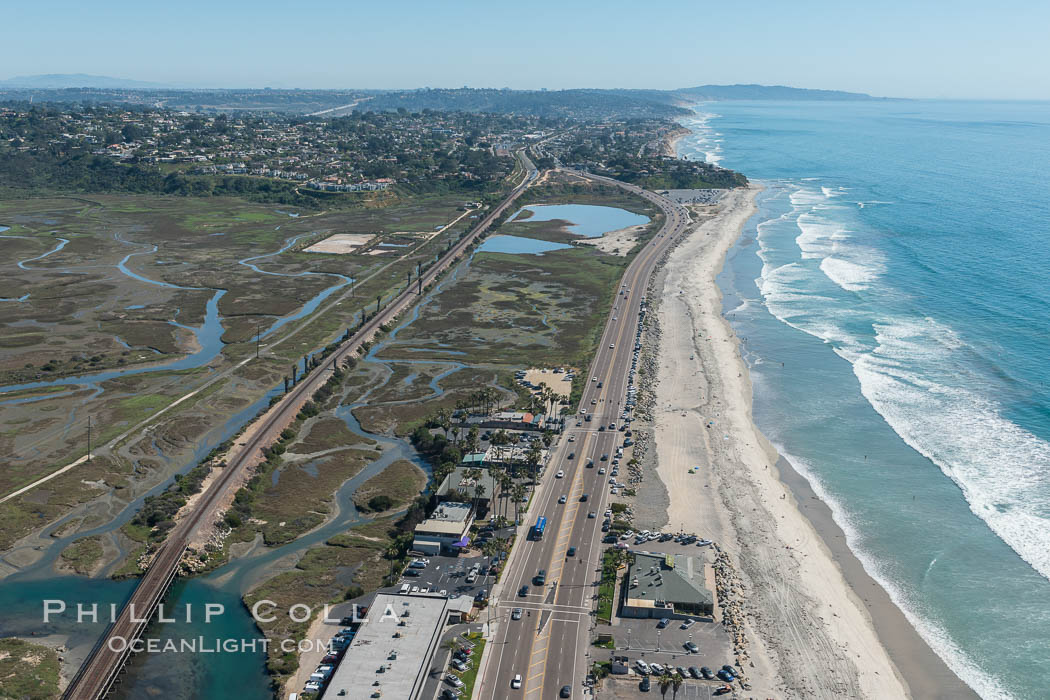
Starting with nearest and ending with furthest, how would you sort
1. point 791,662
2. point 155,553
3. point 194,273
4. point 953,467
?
point 791,662 < point 155,553 < point 953,467 < point 194,273

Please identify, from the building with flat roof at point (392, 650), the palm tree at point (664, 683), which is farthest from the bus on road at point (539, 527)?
the palm tree at point (664, 683)

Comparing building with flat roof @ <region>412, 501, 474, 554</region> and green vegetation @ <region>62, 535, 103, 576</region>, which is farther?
building with flat roof @ <region>412, 501, 474, 554</region>

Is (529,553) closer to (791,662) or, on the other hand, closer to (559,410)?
(791,662)

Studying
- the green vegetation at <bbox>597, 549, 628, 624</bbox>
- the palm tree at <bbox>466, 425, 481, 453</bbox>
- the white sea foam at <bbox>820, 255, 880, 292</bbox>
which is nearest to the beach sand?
the green vegetation at <bbox>597, 549, 628, 624</bbox>

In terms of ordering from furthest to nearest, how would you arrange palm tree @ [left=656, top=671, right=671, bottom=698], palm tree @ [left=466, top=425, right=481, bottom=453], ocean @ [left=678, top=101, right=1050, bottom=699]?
1. palm tree @ [left=466, top=425, right=481, bottom=453]
2. ocean @ [left=678, top=101, right=1050, bottom=699]
3. palm tree @ [left=656, top=671, right=671, bottom=698]

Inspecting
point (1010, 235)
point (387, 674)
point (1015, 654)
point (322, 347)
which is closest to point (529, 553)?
point (387, 674)

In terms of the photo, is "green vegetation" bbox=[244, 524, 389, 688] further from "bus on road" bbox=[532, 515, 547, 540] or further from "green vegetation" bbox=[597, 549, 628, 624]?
"green vegetation" bbox=[597, 549, 628, 624]

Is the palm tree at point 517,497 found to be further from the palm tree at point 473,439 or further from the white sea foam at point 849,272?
the white sea foam at point 849,272

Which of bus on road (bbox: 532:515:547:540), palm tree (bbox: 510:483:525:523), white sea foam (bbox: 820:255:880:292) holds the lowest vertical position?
bus on road (bbox: 532:515:547:540)

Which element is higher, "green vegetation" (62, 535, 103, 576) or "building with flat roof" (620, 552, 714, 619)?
"building with flat roof" (620, 552, 714, 619)
